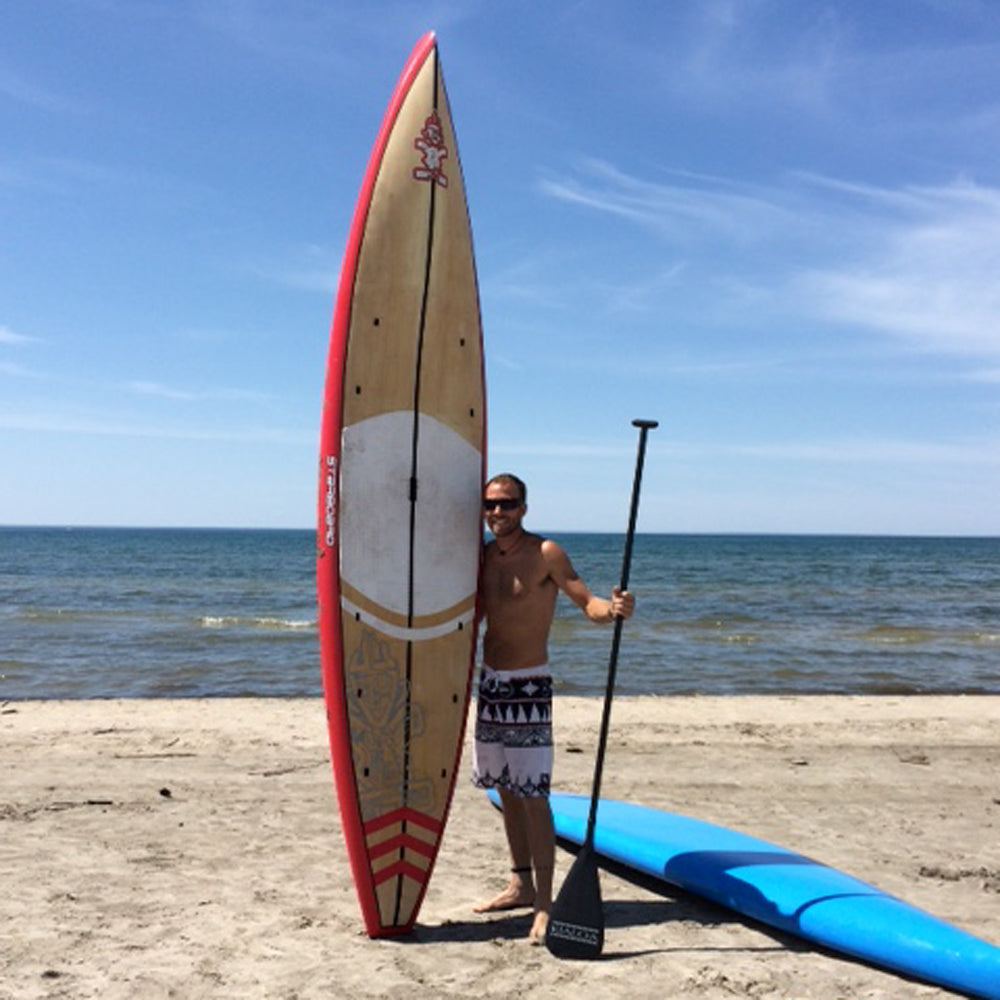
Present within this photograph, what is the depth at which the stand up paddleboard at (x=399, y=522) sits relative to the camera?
3760 millimetres

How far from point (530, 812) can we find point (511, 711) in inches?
14.8

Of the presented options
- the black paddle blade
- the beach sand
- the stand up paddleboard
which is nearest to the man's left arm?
the stand up paddleboard

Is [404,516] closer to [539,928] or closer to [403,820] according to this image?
[403,820]

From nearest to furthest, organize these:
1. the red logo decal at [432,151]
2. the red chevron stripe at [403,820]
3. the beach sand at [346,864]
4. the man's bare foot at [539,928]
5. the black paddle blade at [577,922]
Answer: the beach sand at [346,864] < the black paddle blade at [577,922] < the man's bare foot at [539,928] < the red chevron stripe at [403,820] < the red logo decal at [432,151]

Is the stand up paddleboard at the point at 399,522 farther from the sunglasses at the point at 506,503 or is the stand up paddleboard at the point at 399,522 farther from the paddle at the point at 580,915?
the paddle at the point at 580,915

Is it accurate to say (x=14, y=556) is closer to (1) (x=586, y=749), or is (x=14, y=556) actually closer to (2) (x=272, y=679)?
(2) (x=272, y=679)

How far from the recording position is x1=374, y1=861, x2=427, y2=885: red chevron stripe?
3719mm

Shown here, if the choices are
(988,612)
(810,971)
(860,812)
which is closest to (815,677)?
(860,812)

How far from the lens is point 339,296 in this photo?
3.84m

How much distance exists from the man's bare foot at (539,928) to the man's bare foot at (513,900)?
0.26 metres

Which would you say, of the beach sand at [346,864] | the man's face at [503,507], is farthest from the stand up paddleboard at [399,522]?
the beach sand at [346,864]

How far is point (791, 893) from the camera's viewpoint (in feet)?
12.5

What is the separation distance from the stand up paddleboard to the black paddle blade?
577mm

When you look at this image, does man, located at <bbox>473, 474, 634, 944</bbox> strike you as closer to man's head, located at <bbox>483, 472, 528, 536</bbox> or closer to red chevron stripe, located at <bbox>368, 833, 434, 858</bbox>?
man's head, located at <bbox>483, 472, 528, 536</bbox>
